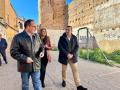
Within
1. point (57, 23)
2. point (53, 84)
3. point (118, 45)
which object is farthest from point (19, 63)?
point (57, 23)

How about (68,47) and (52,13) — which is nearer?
(68,47)

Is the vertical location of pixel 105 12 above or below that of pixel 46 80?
above

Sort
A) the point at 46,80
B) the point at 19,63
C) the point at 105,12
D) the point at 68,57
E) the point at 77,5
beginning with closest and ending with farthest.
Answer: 1. the point at 19,63
2. the point at 68,57
3. the point at 46,80
4. the point at 105,12
5. the point at 77,5

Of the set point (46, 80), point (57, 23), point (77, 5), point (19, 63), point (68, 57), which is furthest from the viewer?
point (57, 23)

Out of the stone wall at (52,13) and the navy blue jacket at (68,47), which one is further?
the stone wall at (52,13)

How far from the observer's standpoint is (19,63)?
6.89 metres

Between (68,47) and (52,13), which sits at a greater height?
(52,13)

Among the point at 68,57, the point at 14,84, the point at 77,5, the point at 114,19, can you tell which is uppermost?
the point at 77,5

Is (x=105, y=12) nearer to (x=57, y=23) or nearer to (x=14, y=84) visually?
(x=14, y=84)

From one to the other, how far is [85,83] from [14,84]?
230cm

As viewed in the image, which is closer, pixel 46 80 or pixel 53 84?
pixel 53 84

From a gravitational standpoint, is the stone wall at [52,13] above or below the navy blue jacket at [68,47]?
above

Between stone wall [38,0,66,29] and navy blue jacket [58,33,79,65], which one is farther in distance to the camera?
stone wall [38,0,66,29]

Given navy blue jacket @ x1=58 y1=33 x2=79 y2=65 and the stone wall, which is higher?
the stone wall
